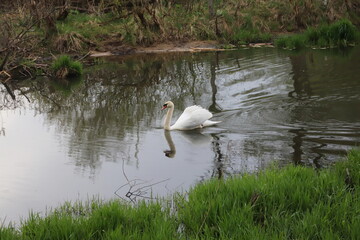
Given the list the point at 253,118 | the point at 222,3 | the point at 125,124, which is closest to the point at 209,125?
the point at 253,118

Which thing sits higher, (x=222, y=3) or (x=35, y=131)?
(x=222, y=3)

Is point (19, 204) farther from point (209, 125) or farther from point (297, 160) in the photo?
point (209, 125)

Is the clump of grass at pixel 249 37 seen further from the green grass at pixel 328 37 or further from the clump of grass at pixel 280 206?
the clump of grass at pixel 280 206

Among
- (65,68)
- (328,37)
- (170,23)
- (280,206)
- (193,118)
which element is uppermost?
(170,23)

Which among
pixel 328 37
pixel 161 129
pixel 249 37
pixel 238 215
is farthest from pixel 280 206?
pixel 249 37

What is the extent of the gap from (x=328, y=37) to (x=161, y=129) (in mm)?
11912

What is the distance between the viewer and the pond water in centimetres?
757

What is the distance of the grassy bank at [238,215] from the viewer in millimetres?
A: 4809

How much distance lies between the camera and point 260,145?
28.8ft

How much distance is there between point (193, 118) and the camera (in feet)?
33.2

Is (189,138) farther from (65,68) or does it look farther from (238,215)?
(65,68)

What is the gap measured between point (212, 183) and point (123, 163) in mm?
2585

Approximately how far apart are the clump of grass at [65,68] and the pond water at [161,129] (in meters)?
0.37

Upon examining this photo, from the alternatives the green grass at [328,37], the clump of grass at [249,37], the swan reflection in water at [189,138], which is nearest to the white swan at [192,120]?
the swan reflection in water at [189,138]
